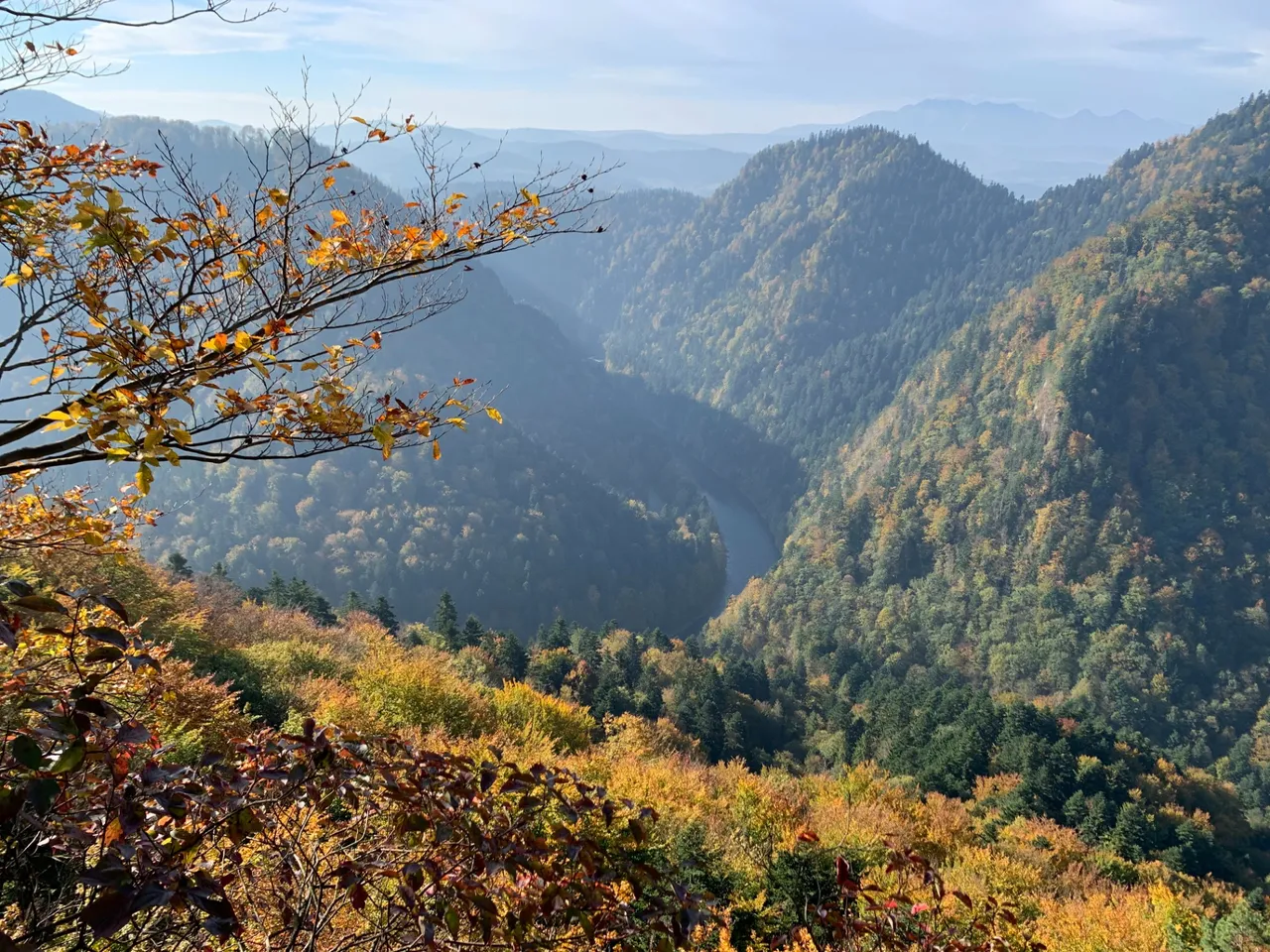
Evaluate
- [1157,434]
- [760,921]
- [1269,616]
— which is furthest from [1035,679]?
[760,921]

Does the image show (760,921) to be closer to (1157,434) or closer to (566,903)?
(566,903)

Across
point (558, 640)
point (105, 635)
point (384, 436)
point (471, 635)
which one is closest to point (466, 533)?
point (558, 640)

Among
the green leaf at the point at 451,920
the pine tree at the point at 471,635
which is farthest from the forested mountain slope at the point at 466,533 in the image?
the green leaf at the point at 451,920

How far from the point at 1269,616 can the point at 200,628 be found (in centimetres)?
10640

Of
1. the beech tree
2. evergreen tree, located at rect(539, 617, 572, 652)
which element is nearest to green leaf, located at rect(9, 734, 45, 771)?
the beech tree

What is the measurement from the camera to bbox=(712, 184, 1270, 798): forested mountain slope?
76062 mm

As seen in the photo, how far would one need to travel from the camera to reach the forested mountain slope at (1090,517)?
7606 centimetres

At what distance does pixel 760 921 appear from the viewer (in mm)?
7449

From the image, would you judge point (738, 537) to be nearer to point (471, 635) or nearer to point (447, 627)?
point (471, 635)

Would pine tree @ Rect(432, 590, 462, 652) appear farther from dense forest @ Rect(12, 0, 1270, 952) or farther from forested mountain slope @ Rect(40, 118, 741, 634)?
forested mountain slope @ Rect(40, 118, 741, 634)

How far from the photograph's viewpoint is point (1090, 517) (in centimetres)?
9169

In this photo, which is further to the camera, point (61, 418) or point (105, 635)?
point (61, 418)

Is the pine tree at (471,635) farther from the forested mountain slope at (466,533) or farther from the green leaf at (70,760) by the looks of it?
the forested mountain slope at (466,533)

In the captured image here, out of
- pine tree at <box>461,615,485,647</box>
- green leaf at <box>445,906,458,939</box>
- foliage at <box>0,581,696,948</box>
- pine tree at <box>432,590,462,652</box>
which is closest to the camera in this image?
foliage at <box>0,581,696,948</box>
